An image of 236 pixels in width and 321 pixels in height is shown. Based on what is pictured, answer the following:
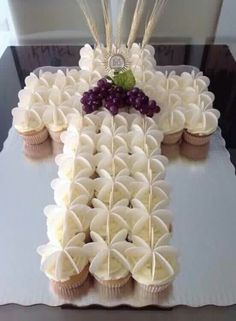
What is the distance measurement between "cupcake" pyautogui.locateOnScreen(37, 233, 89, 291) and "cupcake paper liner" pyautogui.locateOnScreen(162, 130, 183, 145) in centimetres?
48

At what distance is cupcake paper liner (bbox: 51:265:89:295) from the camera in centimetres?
79

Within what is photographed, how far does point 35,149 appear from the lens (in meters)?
1.17

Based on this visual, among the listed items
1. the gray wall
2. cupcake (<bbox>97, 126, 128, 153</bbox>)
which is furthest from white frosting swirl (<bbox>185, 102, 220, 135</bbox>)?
the gray wall

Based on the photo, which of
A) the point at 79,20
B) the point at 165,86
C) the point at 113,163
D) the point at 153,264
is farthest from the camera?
the point at 79,20

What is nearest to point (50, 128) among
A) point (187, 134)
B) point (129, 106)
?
point (129, 106)

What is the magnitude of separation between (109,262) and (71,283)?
0.10 metres

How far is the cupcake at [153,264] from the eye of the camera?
30.5 inches

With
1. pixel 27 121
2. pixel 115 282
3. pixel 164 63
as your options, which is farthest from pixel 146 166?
pixel 164 63

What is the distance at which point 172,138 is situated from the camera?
3.79ft

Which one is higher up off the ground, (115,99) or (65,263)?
(115,99)

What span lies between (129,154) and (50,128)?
28 centimetres

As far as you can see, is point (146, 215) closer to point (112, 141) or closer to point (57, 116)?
point (112, 141)

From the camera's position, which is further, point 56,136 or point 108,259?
point 56,136

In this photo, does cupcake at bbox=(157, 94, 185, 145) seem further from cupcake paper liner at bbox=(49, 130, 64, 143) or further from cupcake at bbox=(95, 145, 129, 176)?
cupcake paper liner at bbox=(49, 130, 64, 143)
